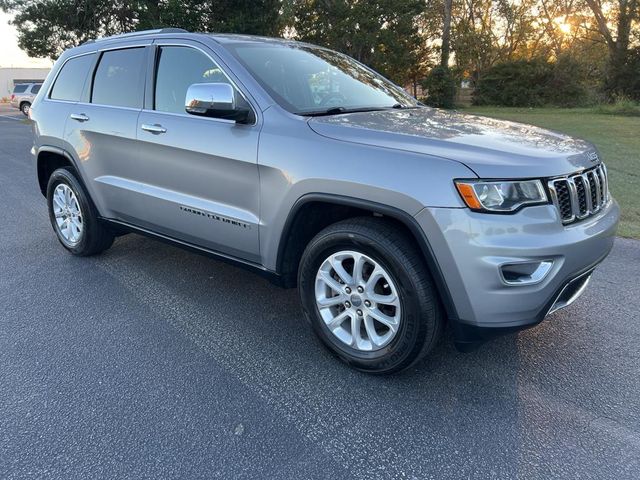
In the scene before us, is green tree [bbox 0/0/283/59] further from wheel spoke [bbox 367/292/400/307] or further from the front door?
wheel spoke [bbox 367/292/400/307]

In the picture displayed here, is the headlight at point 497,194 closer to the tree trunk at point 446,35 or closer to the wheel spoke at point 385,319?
the wheel spoke at point 385,319

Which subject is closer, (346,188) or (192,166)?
(346,188)

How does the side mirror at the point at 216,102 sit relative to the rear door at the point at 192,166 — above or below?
above

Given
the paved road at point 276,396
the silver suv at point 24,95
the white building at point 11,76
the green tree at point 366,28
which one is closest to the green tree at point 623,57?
the green tree at point 366,28

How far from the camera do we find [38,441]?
2365 millimetres

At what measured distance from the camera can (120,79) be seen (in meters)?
4.11

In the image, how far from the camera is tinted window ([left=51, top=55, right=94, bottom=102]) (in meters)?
4.52

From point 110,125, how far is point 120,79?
0.41 meters

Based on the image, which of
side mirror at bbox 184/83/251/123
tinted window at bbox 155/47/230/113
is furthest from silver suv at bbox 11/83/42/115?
side mirror at bbox 184/83/251/123

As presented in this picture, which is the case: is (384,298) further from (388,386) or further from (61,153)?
(61,153)

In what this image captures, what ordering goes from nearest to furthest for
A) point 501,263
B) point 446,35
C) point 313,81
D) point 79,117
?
point 501,263 → point 313,81 → point 79,117 → point 446,35

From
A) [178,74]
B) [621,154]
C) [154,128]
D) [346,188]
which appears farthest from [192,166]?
[621,154]

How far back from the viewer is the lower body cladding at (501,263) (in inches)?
90.8

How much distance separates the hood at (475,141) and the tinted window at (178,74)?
1004 mm
